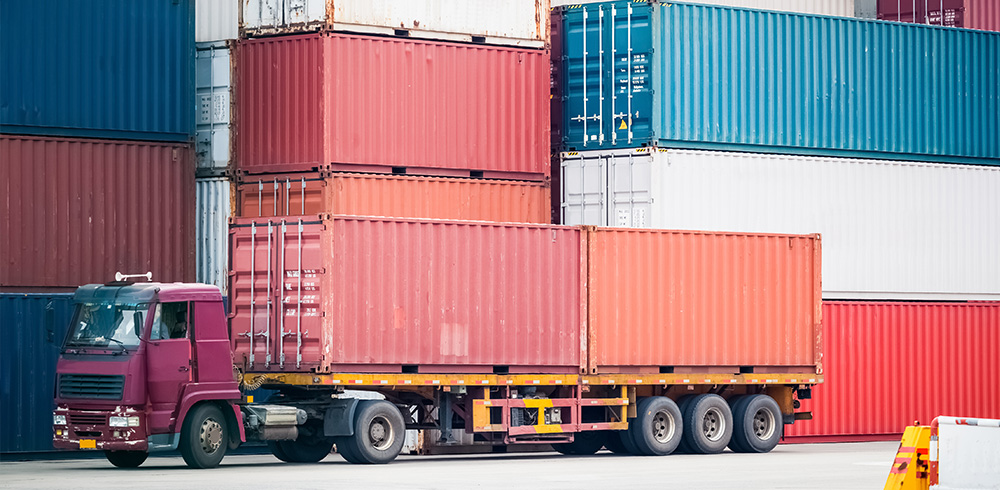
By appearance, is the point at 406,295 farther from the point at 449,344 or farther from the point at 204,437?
the point at 204,437

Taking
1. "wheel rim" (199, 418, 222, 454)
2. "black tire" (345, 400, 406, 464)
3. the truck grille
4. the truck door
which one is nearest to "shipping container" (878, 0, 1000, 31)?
"black tire" (345, 400, 406, 464)

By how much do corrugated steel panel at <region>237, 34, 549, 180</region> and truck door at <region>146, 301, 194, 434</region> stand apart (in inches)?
190

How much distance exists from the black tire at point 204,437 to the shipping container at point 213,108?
6.39 metres

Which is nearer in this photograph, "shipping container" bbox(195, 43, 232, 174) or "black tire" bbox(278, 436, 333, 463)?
"black tire" bbox(278, 436, 333, 463)

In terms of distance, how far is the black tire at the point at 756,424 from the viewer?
81.2ft

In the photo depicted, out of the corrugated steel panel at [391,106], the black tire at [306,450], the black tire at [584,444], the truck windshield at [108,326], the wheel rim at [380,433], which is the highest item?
the corrugated steel panel at [391,106]

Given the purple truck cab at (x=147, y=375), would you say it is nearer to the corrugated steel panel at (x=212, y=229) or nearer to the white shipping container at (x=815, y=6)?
the corrugated steel panel at (x=212, y=229)

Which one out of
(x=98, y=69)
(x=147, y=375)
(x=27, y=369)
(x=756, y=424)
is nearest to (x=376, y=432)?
(x=147, y=375)

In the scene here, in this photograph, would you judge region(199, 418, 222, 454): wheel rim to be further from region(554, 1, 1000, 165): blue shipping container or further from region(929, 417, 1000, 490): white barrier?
region(929, 417, 1000, 490): white barrier

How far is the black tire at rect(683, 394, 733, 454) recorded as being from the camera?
24.2m

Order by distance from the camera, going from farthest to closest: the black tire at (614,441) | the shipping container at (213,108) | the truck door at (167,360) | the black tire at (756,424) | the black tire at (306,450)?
1. the shipping container at (213,108)
2. the black tire at (614,441)
3. the black tire at (756,424)
4. the black tire at (306,450)
5. the truck door at (167,360)

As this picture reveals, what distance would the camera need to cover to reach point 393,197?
82.9ft

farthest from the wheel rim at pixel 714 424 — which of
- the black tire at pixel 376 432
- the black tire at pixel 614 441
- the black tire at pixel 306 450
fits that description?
the black tire at pixel 306 450

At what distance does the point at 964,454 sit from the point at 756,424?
1016cm
